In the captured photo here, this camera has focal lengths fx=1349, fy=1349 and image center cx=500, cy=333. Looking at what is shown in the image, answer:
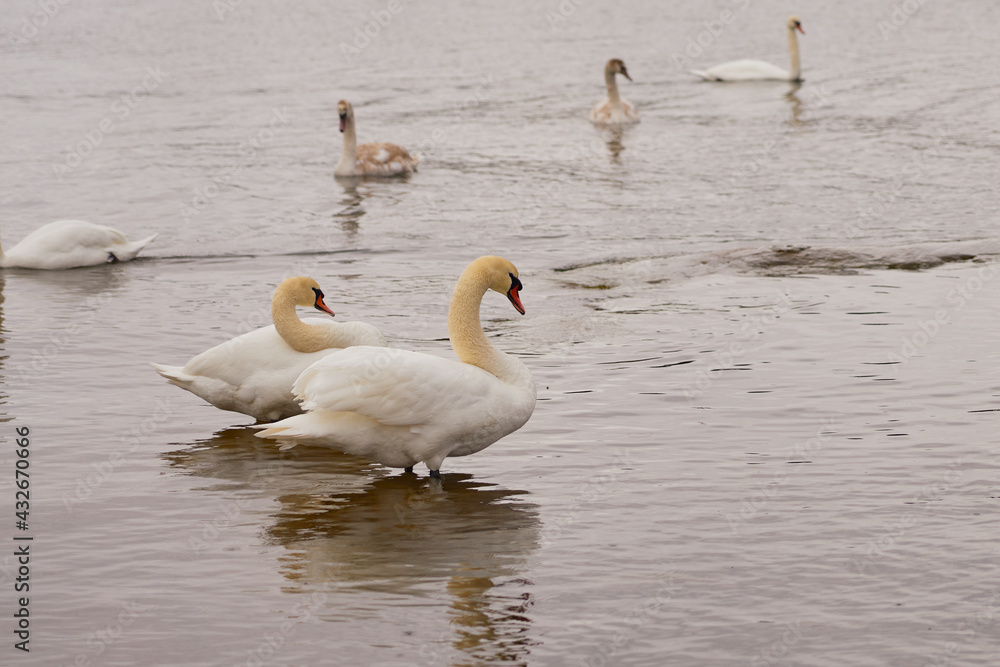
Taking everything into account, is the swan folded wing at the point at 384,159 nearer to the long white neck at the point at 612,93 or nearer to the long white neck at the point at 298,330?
the long white neck at the point at 612,93

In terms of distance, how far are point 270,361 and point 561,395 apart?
6.36ft

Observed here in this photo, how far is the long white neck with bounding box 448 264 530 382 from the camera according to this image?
7.52 metres

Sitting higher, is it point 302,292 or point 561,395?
point 302,292

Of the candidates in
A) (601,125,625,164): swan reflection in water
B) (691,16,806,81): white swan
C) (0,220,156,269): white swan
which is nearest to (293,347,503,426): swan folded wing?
(0,220,156,269): white swan

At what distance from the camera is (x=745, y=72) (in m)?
28.1

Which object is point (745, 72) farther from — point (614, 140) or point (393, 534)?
point (393, 534)

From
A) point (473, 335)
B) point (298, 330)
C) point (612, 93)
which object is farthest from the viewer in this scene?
point (612, 93)

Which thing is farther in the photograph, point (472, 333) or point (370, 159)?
point (370, 159)

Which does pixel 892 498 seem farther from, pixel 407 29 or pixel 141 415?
pixel 407 29

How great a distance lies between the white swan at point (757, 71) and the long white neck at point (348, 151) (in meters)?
11.3

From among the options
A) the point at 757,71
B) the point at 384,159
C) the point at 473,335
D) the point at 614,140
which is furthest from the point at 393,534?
the point at 757,71

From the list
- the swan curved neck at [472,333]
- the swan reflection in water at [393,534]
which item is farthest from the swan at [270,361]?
the swan curved neck at [472,333]

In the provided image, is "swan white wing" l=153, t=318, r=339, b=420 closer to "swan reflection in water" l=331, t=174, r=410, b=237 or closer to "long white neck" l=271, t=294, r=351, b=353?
"long white neck" l=271, t=294, r=351, b=353

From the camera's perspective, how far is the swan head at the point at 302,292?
819 cm
